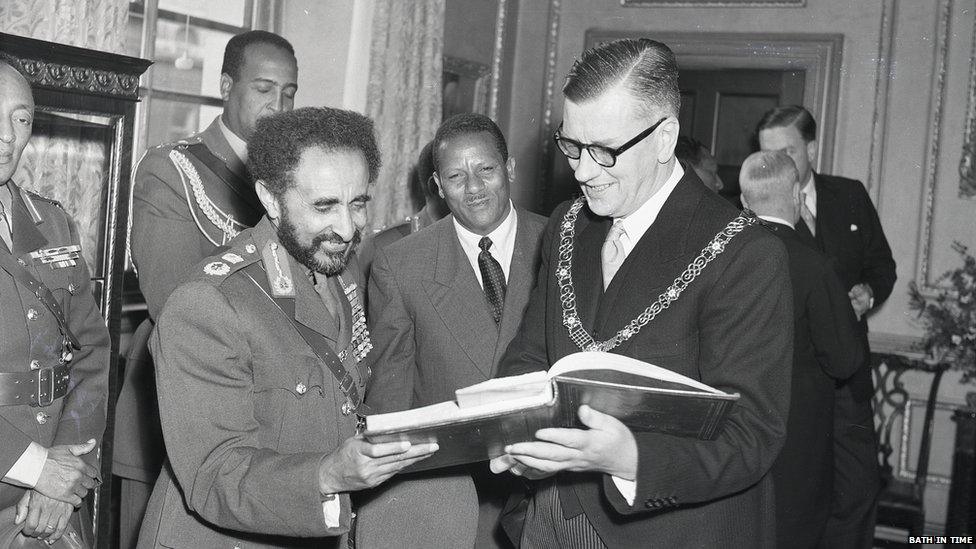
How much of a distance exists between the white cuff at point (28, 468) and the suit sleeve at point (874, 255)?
3816 millimetres

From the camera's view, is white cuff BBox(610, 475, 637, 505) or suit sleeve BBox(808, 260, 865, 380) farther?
suit sleeve BBox(808, 260, 865, 380)

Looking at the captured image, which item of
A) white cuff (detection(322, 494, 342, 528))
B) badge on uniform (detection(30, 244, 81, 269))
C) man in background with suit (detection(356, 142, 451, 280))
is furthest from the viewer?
man in background with suit (detection(356, 142, 451, 280))

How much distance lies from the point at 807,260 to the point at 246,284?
1989 mm

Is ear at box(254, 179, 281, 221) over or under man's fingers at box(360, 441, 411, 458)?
over

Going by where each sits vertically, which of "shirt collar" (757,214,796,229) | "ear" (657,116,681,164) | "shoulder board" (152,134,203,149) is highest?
"shoulder board" (152,134,203,149)

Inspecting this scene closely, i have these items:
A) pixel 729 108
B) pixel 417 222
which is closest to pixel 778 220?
pixel 417 222

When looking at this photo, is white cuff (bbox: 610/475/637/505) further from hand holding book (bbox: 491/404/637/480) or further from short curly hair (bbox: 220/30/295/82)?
short curly hair (bbox: 220/30/295/82)

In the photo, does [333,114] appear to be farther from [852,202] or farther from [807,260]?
[852,202]

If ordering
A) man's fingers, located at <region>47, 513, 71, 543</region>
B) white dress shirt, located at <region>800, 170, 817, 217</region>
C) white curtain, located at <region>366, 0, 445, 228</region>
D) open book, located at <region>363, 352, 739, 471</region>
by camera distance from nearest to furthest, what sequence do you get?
open book, located at <region>363, 352, 739, 471</region> → man's fingers, located at <region>47, 513, 71, 543</region> → white dress shirt, located at <region>800, 170, 817, 217</region> → white curtain, located at <region>366, 0, 445, 228</region>

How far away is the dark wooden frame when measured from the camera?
2.58 metres

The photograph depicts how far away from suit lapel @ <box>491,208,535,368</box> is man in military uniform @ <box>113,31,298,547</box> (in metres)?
0.90

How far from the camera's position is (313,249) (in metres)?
2.04

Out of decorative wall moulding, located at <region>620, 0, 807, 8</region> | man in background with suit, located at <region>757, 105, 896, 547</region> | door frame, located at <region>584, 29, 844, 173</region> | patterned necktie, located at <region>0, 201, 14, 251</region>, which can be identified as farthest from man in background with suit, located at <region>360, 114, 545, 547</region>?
decorative wall moulding, located at <region>620, 0, 807, 8</region>

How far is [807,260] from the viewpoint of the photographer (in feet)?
10.6
